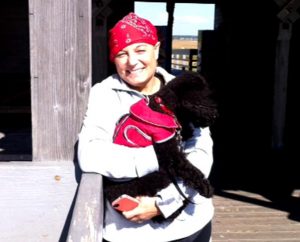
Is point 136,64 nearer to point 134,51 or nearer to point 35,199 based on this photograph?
point 134,51

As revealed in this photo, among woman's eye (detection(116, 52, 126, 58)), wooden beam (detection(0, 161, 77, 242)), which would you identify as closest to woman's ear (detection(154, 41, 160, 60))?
woman's eye (detection(116, 52, 126, 58))

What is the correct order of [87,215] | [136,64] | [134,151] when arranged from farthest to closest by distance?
[136,64] → [134,151] → [87,215]

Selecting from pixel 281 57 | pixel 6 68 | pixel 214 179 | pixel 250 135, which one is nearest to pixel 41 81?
pixel 214 179

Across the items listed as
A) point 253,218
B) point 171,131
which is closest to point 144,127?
point 171,131

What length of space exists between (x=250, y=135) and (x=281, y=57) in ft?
5.42

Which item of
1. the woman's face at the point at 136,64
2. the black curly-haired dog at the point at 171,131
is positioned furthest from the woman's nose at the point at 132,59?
the black curly-haired dog at the point at 171,131

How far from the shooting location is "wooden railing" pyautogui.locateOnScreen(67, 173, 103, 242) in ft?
3.91

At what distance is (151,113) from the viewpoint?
1.55 meters

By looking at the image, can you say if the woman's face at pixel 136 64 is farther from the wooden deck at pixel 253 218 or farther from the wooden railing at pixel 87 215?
the wooden deck at pixel 253 218

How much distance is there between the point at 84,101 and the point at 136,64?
0.21 meters

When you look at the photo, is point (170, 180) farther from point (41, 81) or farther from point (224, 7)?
point (224, 7)

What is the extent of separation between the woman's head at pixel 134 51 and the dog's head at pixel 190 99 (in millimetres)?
96

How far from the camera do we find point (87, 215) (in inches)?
49.1

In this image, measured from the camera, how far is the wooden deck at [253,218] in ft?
12.6
